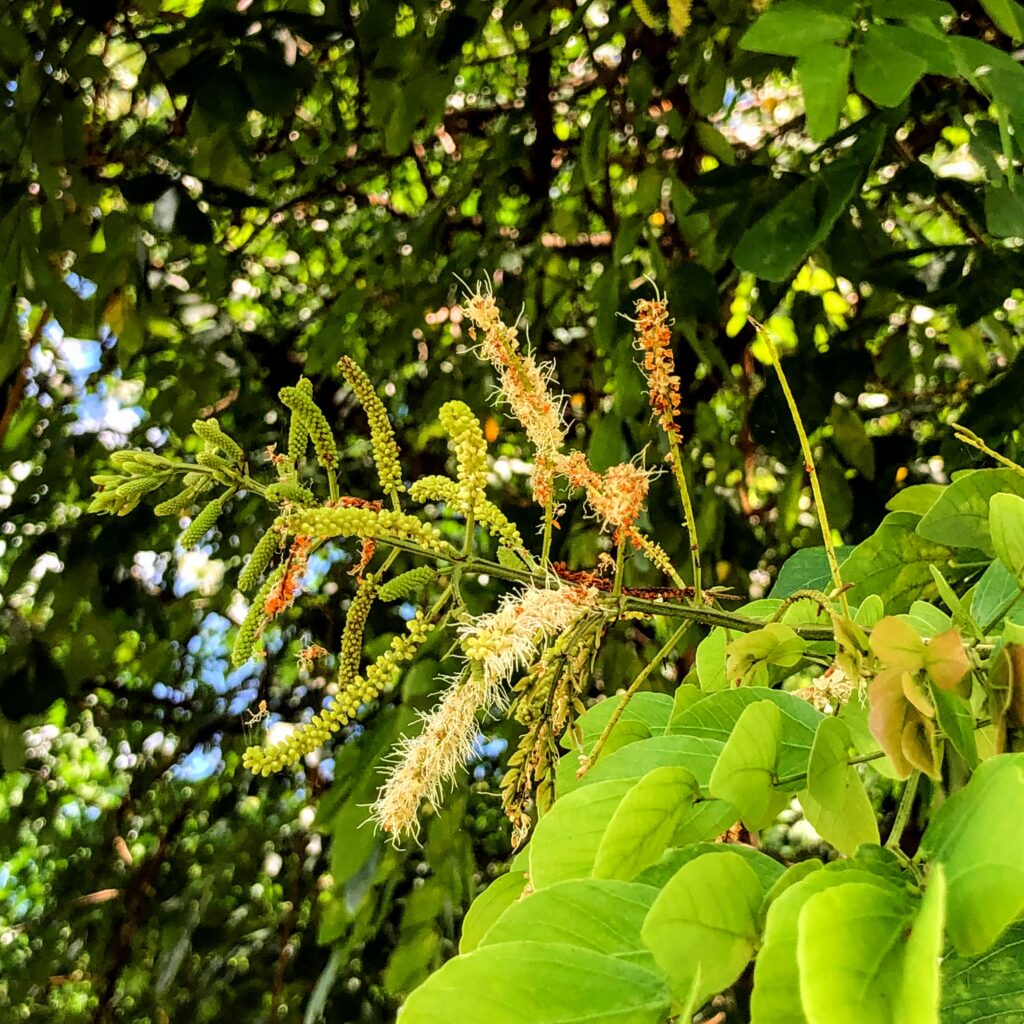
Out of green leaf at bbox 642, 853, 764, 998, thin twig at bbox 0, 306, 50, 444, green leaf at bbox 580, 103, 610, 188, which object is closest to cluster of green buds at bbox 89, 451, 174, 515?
green leaf at bbox 642, 853, 764, 998

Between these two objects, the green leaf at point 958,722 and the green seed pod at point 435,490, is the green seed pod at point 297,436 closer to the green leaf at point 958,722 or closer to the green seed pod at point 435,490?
the green seed pod at point 435,490

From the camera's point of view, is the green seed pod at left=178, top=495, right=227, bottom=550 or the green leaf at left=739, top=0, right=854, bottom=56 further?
the green leaf at left=739, top=0, right=854, bottom=56

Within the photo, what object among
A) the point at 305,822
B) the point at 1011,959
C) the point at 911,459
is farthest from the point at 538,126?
the point at 1011,959

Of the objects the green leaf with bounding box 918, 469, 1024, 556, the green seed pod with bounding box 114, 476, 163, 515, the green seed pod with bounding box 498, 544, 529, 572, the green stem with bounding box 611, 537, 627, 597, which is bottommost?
the green leaf with bounding box 918, 469, 1024, 556

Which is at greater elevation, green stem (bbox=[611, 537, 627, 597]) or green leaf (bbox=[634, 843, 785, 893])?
green stem (bbox=[611, 537, 627, 597])

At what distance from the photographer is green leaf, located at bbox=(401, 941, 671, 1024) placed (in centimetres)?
17

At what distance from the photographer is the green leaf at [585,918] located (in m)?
0.19

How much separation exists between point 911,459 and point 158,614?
86 cm

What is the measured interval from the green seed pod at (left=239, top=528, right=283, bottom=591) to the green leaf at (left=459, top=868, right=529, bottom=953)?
0.13 meters

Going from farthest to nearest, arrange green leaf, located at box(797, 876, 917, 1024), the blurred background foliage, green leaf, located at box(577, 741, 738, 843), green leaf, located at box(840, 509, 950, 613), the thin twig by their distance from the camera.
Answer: the thin twig → the blurred background foliage → green leaf, located at box(840, 509, 950, 613) → green leaf, located at box(577, 741, 738, 843) → green leaf, located at box(797, 876, 917, 1024)

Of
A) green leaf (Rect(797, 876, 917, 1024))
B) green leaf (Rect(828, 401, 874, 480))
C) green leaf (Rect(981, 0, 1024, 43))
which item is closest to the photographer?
green leaf (Rect(797, 876, 917, 1024))

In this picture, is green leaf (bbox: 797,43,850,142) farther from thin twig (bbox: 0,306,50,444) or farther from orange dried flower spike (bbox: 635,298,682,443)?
thin twig (bbox: 0,306,50,444)

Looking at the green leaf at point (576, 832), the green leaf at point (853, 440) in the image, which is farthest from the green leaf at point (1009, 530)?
the green leaf at point (853, 440)

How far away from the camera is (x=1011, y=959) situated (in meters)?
0.18
